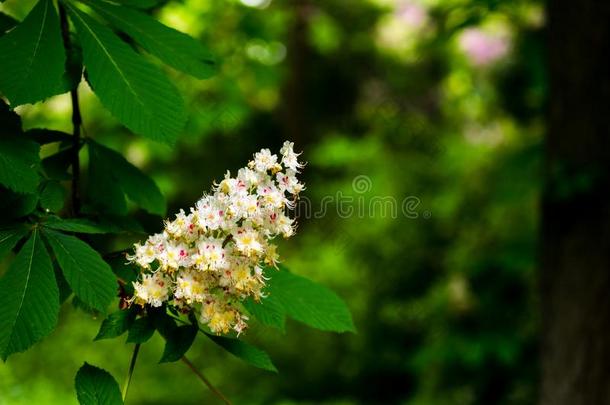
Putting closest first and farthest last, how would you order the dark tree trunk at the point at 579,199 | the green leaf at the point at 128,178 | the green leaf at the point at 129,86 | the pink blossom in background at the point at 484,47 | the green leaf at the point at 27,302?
the green leaf at the point at 27,302 → the green leaf at the point at 129,86 → the green leaf at the point at 128,178 → the dark tree trunk at the point at 579,199 → the pink blossom in background at the point at 484,47

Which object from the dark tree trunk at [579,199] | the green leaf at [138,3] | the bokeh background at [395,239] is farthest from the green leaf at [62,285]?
the dark tree trunk at [579,199]

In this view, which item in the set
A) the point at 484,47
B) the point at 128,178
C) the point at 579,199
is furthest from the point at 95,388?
the point at 484,47

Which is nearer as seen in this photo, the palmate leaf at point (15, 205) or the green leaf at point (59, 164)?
the palmate leaf at point (15, 205)

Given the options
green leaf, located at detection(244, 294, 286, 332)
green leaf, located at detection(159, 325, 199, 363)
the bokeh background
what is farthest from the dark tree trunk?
green leaf, located at detection(159, 325, 199, 363)

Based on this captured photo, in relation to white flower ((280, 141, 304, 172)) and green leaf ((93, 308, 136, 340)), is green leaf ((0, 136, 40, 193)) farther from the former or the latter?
white flower ((280, 141, 304, 172))

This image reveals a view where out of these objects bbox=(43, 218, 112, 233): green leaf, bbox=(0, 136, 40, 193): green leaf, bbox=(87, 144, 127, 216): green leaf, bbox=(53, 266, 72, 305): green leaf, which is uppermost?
bbox=(87, 144, 127, 216): green leaf

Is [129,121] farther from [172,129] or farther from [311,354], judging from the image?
[311,354]

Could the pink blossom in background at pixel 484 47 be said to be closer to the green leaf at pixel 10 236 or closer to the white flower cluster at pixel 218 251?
the white flower cluster at pixel 218 251

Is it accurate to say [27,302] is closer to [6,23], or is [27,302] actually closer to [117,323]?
[117,323]
